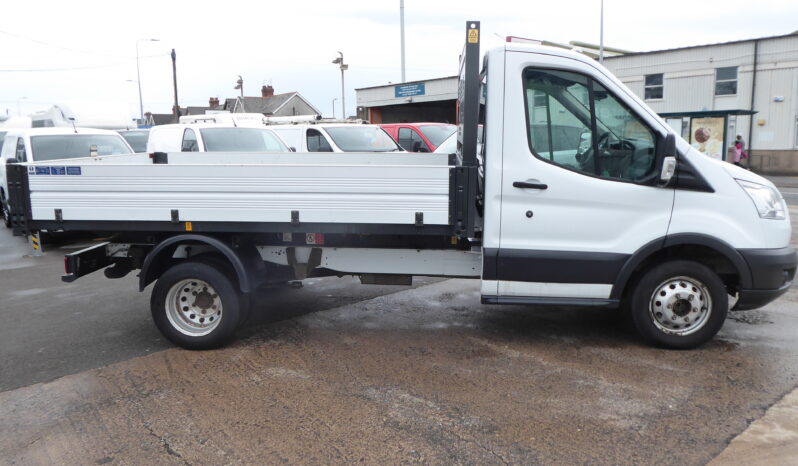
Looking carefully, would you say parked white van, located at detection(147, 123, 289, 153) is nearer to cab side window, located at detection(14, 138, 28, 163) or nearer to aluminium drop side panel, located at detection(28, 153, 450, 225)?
cab side window, located at detection(14, 138, 28, 163)

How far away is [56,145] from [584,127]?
10530mm

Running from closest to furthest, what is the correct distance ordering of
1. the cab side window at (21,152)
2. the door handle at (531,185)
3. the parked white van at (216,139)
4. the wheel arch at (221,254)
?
the door handle at (531,185) → the wheel arch at (221,254) → the parked white van at (216,139) → the cab side window at (21,152)

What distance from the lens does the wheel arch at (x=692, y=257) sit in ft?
16.1

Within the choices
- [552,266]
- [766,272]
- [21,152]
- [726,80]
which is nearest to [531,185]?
[552,266]

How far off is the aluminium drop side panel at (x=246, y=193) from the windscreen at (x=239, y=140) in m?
6.33

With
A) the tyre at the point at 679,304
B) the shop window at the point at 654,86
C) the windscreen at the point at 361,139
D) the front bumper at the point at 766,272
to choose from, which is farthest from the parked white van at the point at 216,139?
the shop window at the point at 654,86

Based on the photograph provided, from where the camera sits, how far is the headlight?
493cm

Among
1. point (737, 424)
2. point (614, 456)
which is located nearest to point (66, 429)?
point (614, 456)

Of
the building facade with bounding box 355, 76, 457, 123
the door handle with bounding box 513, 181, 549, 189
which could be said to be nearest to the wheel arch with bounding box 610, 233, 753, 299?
the door handle with bounding box 513, 181, 549, 189

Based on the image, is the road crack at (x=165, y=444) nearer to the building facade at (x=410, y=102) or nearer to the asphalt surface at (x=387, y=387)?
the asphalt surface at (x=387, y=387)

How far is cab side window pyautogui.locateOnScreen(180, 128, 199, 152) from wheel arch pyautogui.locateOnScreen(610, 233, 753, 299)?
871 cm

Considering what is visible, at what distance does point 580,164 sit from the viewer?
16.3ft

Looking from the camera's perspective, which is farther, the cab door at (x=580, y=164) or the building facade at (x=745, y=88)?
the building facade at (x=745, y=88)

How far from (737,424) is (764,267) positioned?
1.55 m
